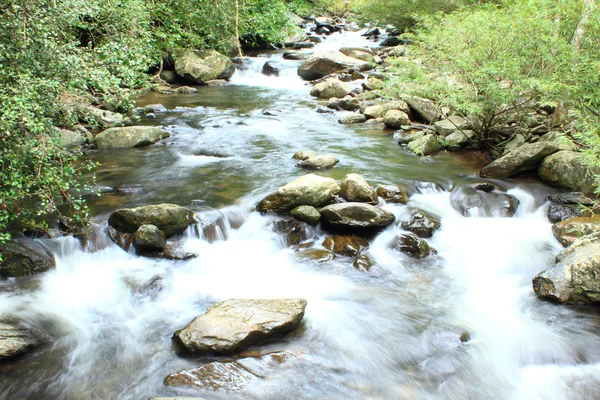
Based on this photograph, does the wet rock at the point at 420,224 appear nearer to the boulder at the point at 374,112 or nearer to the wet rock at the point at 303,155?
the wet rock at the point at 303,155

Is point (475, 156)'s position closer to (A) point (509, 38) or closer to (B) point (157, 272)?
(A) point (509, 38)

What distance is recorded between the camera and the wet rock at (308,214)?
6695 mm

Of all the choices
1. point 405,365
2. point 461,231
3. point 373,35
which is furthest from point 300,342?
point 373,35

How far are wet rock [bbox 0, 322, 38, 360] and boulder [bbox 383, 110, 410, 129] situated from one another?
10.1 metres

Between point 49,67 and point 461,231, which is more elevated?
point 49,67

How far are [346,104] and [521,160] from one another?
7430 mm

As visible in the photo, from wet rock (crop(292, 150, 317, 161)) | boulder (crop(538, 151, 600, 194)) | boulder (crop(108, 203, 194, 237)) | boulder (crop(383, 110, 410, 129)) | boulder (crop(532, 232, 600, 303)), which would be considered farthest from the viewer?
boulder (crop(383, 110, 410, 129))

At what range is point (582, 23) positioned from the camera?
Result: 24.0 feet

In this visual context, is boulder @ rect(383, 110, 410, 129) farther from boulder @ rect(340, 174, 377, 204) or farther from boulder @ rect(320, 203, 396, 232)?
boulder @ rect(320, 203, 396, 232)

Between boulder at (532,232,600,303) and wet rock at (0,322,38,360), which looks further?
boulder at (532,232,600,303)

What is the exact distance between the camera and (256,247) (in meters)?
6.58

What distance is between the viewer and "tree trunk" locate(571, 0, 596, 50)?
7.23m

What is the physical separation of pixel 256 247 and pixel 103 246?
2.17 m

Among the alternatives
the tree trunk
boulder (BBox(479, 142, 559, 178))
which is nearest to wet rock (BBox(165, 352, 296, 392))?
boulder (BBox(479, 142, 559, 178))
